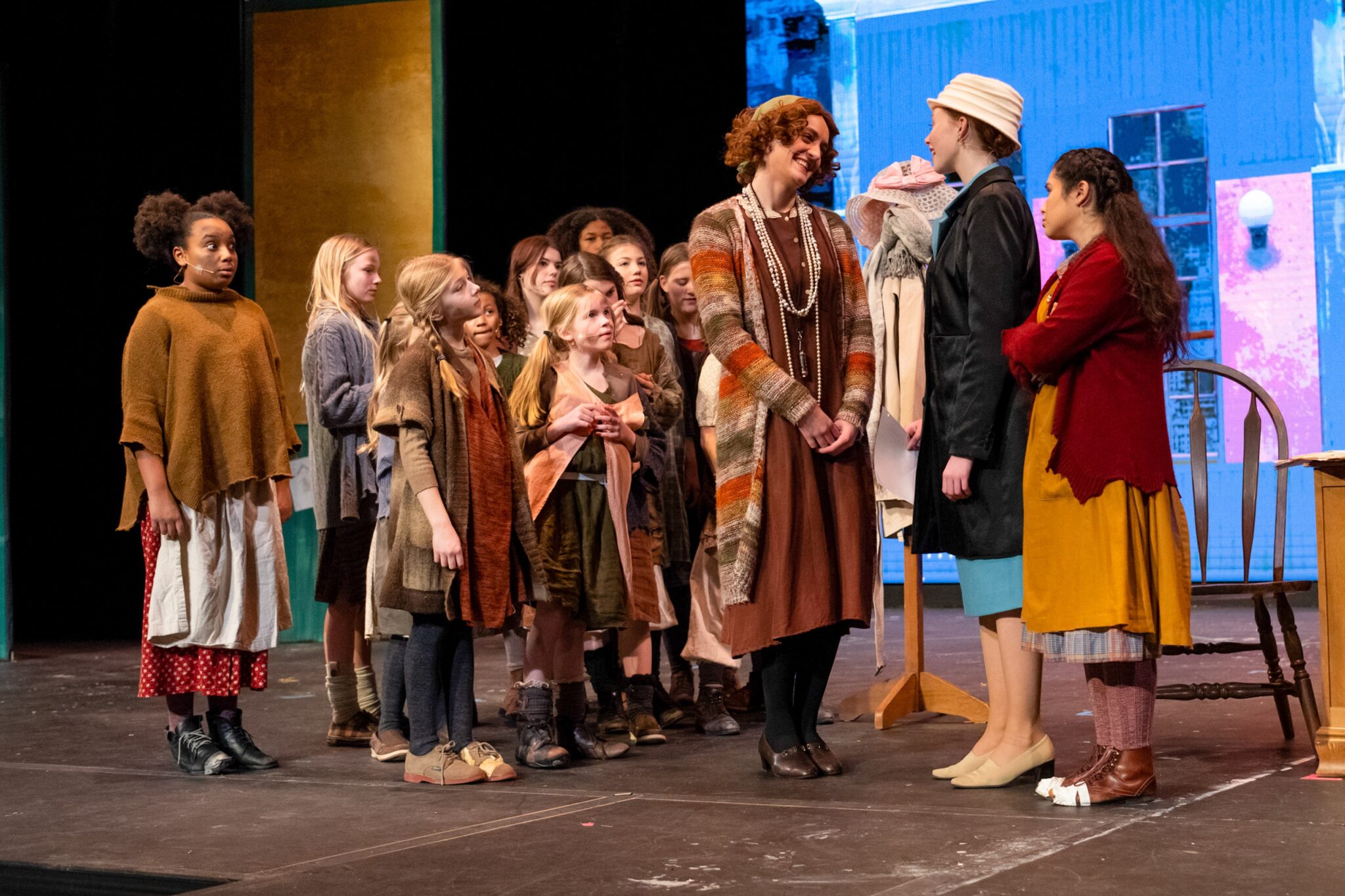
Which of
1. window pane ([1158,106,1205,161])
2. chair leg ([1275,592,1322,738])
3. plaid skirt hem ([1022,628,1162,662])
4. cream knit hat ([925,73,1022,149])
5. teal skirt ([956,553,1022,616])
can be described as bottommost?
chair leg ([1275,592,1322,738])

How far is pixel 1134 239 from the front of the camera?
2789 mm

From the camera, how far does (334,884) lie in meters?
2.27

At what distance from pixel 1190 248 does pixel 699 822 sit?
6074 millimetres

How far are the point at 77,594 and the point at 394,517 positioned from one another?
206 inches

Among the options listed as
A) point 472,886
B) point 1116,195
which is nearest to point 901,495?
point 1116,195

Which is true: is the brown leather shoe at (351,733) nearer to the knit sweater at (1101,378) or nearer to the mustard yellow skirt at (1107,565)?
the mustard yellow skirt at (1107,565)

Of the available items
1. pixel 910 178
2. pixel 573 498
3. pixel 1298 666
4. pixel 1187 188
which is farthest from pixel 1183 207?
pixel 573 498

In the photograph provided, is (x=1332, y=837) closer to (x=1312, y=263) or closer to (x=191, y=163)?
(x=1312, y=263)

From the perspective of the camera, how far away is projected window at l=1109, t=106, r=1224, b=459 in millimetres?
7762

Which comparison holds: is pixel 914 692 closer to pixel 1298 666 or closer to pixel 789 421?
pixel 1298 666

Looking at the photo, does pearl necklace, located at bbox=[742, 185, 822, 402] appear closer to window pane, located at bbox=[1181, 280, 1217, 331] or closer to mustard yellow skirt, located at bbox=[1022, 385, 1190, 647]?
mustard yellow skirt, located at bbox=[1022, 385, 1190, 647]

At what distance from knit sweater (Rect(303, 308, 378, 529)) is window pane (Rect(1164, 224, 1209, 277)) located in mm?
5179

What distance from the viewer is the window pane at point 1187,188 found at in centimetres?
779

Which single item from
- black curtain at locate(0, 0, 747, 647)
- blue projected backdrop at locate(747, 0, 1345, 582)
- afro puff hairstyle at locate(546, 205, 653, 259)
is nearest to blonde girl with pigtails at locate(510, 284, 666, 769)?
afro puff hairstyle at locate(546, 205, 653, 259)
